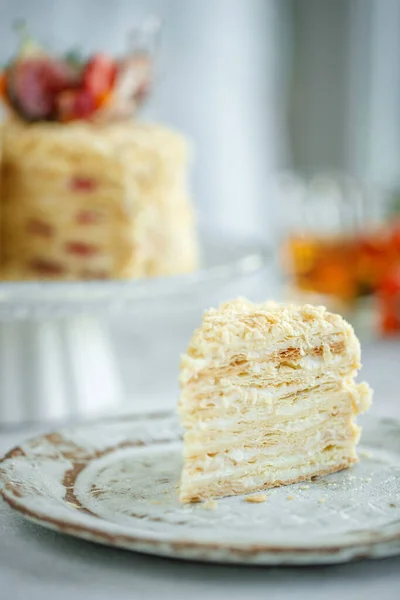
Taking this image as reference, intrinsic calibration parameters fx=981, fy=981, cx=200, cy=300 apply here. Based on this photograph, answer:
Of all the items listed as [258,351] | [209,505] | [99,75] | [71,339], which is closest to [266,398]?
[258,351]

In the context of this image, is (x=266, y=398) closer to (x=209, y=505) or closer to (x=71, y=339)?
(x=209, y=505)

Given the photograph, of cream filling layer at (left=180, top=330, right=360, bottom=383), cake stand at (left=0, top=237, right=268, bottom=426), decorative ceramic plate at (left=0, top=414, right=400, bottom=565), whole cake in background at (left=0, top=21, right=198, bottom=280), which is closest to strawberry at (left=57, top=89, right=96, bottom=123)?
whole cake in background at (left=0, top=21, right=198, bottom=280)

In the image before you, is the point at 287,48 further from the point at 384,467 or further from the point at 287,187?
the point at 384,467

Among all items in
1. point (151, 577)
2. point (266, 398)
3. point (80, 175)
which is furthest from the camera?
point (80, 175)

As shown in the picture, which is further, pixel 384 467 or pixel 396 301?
pixel 396 301

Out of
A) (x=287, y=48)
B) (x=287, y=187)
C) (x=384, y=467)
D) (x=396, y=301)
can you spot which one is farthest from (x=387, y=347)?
(x=287, y=48)

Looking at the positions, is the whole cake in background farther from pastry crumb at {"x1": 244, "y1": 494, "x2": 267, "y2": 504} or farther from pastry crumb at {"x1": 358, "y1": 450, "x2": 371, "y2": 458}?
pastry crumb at {"x1": 244, "y1": 494, "x2": 267, "y2": 504}

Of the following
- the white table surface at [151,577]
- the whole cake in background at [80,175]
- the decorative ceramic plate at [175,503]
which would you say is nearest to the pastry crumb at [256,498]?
the decorative ceramic plate at [175,503]

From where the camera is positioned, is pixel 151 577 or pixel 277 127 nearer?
pixel 151 577
